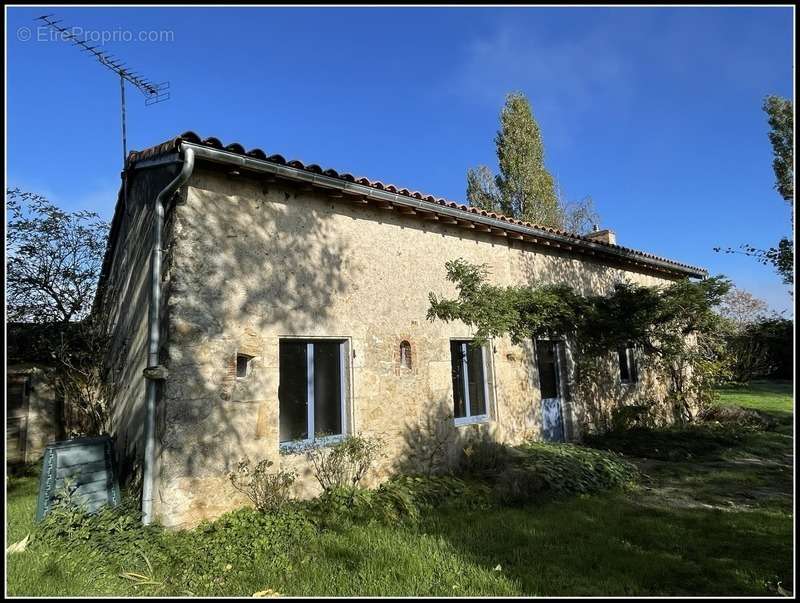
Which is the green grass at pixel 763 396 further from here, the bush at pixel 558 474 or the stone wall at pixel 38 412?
the stone wall at pixel 38 412

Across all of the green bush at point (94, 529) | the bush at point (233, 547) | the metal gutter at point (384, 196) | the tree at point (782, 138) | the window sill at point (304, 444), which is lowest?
the bush at point (233, 547)

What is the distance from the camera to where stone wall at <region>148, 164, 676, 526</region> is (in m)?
5.26

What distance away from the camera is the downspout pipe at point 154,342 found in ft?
16.6

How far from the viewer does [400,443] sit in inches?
274

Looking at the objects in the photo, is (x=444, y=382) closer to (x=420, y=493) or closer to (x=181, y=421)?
(x=420, y=493)

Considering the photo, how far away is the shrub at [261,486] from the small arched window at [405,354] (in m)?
2.56

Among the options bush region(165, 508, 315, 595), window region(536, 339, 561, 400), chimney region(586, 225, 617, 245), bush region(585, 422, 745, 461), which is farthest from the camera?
chimney region(586, 225, 617, 245)

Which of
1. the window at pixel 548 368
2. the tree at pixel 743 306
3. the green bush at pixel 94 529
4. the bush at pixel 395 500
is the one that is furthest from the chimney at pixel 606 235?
the tree at pixel 743 306

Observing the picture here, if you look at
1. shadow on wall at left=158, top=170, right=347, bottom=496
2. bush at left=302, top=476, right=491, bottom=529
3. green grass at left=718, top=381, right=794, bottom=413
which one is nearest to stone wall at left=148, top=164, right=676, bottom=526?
shadow on wall at left=158, top=170, right=347, bottom=496

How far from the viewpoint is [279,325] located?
238 inches

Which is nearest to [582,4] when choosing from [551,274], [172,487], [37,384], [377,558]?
[377,558]

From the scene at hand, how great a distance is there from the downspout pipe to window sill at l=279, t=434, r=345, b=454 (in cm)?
151

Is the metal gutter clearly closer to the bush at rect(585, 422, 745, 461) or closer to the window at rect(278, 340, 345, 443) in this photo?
the window at rect(278, 340, 345, 443)

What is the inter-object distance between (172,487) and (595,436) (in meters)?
8.79
